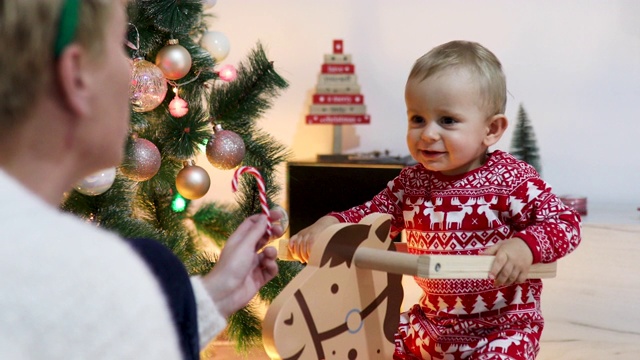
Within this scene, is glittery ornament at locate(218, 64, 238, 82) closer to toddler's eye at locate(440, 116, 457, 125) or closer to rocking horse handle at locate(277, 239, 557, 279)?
toddler's eye at locate(440, 116, 457, 125)

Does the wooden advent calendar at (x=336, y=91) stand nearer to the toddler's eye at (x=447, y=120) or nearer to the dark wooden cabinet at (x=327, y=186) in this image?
the dark wooden cabinet at (x=327, y=186)

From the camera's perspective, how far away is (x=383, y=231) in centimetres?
107

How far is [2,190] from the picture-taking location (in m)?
0.50

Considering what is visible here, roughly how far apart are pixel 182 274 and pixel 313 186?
1948 millimetres

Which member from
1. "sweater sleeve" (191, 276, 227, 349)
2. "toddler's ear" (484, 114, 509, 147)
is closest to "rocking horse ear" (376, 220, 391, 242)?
"toddler's ear" (484, 114, 509, 147)

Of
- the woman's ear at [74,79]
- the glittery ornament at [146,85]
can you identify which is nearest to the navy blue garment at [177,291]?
the woman's ear at [74,79]

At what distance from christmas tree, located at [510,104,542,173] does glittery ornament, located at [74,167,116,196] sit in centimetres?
174

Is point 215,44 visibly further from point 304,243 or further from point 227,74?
point 304,243

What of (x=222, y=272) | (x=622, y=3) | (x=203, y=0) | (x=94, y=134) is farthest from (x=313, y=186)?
(x=94, y=134)

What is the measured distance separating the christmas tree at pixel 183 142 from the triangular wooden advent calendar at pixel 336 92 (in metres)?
0.94

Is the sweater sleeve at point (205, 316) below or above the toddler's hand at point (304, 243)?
above

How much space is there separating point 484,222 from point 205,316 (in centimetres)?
57

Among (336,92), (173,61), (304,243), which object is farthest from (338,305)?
(336,92)

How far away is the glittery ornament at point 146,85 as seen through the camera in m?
1.52
